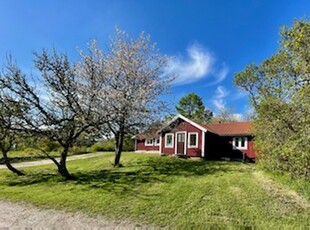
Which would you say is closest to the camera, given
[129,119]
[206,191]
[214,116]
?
[206,191]

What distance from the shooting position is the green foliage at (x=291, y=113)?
251 inches

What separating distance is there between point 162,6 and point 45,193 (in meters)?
9.71

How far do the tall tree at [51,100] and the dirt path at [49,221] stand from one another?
16.7 ft

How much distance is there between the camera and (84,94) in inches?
545

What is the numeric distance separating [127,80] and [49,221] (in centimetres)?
1131

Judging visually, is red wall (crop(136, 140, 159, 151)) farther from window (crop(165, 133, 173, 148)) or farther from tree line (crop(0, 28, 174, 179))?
tree line (crop(0, 28, 174, 179))

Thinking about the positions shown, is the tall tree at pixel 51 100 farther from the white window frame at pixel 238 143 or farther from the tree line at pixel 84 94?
the white window frame at pixel 238 143

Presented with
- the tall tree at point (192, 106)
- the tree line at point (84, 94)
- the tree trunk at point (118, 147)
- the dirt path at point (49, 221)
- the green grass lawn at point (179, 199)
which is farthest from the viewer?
the tall tree at point (192, 106)

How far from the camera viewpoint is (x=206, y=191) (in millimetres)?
9016

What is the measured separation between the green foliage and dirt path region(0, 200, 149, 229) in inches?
174

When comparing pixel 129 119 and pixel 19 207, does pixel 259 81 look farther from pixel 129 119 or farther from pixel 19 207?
pixel 19 207

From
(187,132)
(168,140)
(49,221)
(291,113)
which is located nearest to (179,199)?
(49,221)

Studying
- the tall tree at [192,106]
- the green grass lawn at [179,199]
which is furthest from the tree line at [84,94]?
the tall tree at [192,106]

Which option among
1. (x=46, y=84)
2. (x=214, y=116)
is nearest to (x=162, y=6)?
(x=46, y=84)
